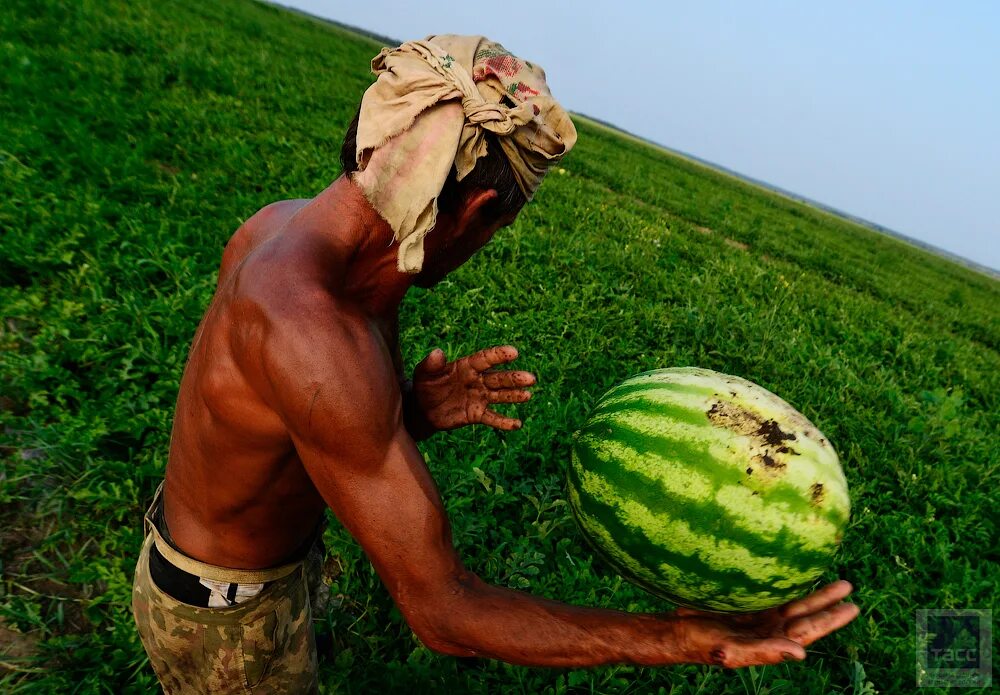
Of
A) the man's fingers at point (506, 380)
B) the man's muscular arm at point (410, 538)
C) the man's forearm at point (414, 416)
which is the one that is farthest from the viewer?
the man's forearm at point (414, 416)

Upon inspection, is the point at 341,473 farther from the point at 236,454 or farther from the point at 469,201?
the point at 469,201

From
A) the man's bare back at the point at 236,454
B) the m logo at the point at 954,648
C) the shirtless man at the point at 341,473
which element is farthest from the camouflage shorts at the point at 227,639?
the m logo at the point at 954,648

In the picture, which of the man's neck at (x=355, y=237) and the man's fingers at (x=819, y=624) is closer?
the man's fingers at (x=819, y=624)

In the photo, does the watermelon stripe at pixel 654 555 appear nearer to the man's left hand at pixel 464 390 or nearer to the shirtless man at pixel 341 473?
the shirtless man at pixel 341 473

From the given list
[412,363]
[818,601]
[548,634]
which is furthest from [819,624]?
[412,363]

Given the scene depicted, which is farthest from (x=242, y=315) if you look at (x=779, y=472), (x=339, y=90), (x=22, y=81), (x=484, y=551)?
(x=339, y=90)

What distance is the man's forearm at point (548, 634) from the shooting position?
127cm

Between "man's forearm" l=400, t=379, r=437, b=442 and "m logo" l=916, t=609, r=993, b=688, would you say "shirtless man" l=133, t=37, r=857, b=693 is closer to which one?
"man's forearm" l=400, t=379, r=437, b=442

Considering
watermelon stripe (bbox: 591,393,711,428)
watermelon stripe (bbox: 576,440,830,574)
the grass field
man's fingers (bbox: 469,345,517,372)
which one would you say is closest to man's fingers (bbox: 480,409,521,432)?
man's fingers (bbox: 469,345,517,372)

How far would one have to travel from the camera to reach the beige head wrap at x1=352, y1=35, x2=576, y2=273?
1.39m

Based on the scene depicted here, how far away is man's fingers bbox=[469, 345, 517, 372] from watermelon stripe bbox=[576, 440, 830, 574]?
0.49 metres

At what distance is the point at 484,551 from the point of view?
2594mm

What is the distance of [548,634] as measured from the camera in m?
1.28

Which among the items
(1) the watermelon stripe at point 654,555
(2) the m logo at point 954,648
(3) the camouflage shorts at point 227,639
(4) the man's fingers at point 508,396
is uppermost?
(4) the man's fingers at point 508,396
